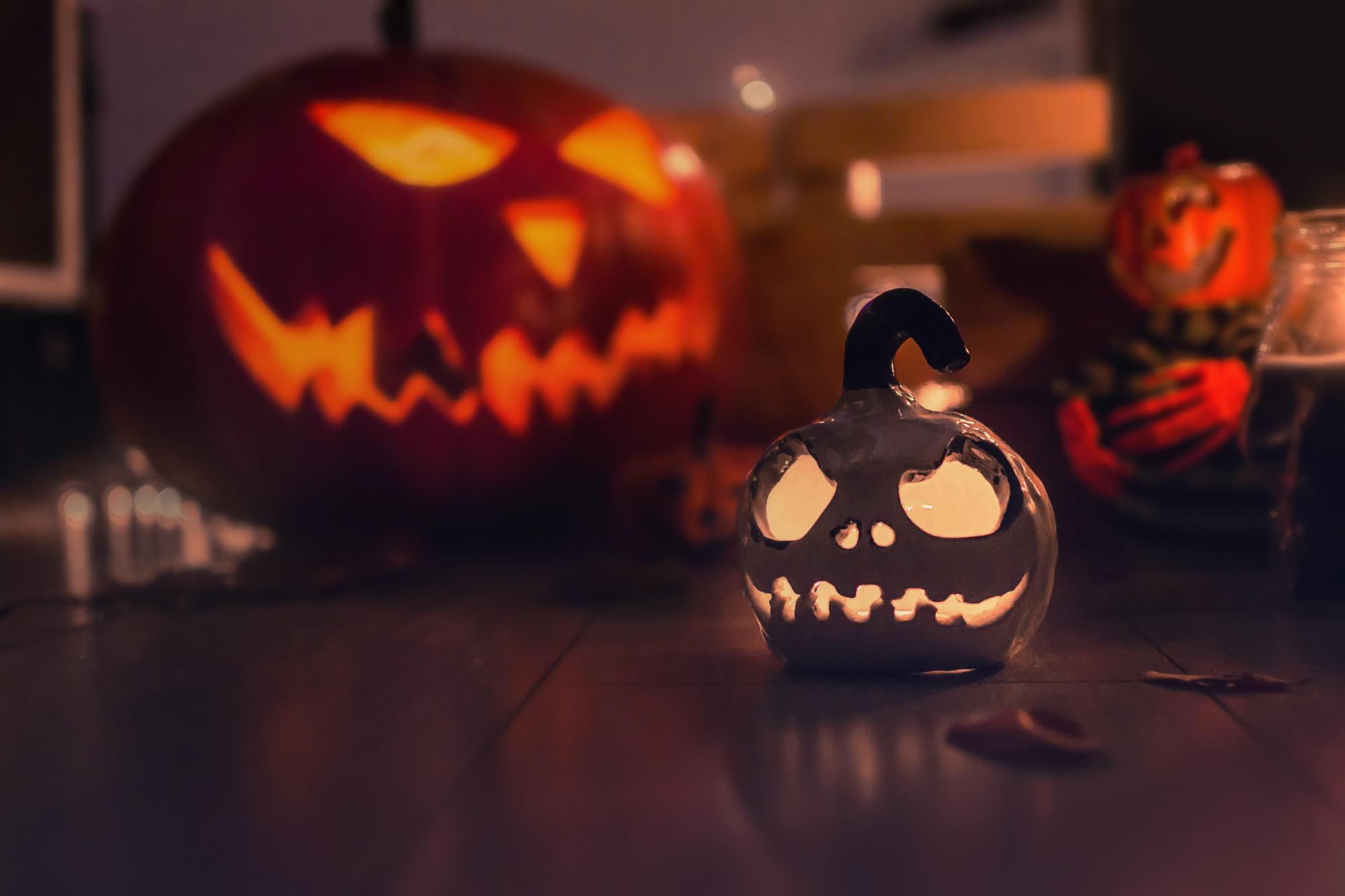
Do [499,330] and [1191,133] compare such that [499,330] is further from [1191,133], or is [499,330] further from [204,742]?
[1191,133]

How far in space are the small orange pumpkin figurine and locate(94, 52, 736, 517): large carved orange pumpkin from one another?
0.41 meters

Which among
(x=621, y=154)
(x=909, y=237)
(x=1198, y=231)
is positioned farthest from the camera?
(x=909, y=237)

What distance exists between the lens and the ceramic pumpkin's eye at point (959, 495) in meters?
0.64

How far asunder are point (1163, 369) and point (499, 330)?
0.58 metres

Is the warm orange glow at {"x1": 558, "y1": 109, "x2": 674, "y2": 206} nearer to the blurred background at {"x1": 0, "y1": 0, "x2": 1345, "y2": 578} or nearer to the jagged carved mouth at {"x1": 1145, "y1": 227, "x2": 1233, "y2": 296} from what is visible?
the blurred background at {"x1": 0, "y1": 0, "x2": 1345, "y2": 578}

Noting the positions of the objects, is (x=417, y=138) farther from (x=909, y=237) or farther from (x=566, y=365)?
(x=909, y=237)

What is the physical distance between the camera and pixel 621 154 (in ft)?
3.92

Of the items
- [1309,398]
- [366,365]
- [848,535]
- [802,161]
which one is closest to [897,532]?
[848,535]

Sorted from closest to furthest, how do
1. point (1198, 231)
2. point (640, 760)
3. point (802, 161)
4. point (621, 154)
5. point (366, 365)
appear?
point (640, 760)
point (1198, 231)
point (366, 365)
point (621, 154)
point (802, 161)

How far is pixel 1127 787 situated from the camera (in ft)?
1.52

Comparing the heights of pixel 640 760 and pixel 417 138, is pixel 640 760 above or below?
below

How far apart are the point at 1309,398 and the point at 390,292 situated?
0.75m

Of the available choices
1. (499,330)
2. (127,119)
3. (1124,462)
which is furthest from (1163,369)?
(127,119)

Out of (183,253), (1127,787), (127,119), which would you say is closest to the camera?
(1127,787)
